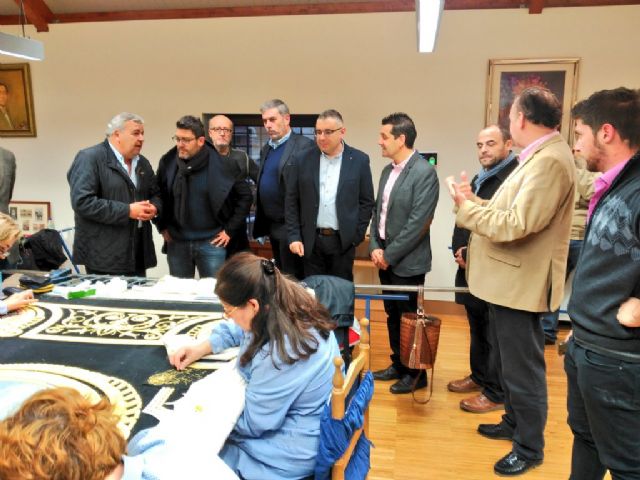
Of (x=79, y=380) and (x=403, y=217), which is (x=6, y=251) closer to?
(x=79, y=380)

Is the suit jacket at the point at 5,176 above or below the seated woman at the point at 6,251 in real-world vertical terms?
above

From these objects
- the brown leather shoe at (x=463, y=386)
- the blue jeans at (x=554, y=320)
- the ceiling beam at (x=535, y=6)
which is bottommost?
the brown leather shoe at (x=463, y=386)

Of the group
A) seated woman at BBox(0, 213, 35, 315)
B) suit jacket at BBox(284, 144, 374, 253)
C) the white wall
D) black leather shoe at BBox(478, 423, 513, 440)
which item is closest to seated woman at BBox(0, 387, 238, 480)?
seated woman at BBox(0, 213, 35, 315)

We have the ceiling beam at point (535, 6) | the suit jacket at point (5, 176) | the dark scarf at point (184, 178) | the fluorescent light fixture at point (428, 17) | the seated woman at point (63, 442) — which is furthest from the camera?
the ceiling beam at point (535, 6)

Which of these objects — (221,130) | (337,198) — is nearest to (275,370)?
(337,198)

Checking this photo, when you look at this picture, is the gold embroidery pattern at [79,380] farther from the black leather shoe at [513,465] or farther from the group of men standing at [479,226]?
the black leather shoe at [513,465]

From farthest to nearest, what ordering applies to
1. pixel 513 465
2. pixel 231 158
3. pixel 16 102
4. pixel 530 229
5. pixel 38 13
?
pixel 16 102, pixel 38 13, pixel 231 158, pixel 513 465, pixel 530 229

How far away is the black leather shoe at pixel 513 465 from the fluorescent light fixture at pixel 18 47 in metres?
3.91

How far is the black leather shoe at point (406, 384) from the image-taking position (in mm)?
3096

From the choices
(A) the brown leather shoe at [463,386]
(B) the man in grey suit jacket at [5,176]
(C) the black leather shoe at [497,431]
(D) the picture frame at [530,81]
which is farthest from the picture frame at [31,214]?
(C) the black leather shoe at [497,431]

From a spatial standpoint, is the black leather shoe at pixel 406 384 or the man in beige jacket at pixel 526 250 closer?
the man in beige jacket at pixel 526 250

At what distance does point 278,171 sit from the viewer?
11.3ft

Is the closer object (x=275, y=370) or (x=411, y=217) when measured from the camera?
(x=275, y=370)

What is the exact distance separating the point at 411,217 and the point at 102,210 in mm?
1857
